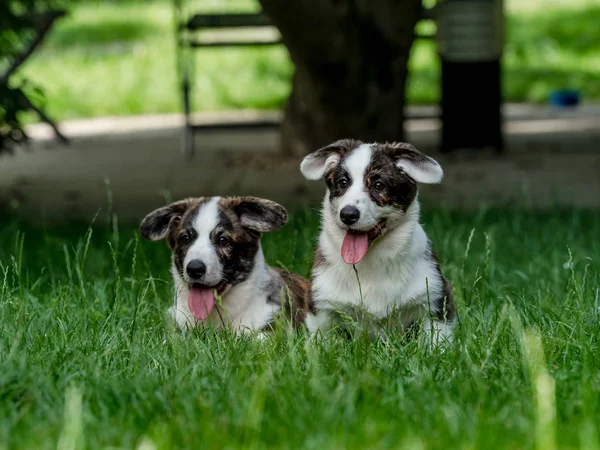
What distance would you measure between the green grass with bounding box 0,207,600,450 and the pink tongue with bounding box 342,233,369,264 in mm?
406

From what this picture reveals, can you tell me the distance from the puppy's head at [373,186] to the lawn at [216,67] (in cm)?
1037

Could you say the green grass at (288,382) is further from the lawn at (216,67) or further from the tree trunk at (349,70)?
the lawn at (216,67)

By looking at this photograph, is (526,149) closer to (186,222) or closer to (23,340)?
(186,222)

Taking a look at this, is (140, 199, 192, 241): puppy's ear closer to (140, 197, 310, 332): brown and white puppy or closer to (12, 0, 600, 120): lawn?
(140, 197, 310, 332): brown and white puppy

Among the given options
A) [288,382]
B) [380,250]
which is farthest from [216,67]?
[288,382]

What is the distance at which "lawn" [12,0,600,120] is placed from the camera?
16.6m

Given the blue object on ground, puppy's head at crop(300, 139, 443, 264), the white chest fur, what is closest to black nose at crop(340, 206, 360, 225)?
puppy's head at crop(300, 139, 443, 264)

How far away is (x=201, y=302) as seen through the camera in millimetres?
5117

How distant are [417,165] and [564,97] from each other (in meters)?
11.7

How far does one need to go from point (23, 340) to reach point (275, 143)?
9.04 meters

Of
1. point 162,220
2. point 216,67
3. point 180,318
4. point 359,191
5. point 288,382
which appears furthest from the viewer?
point 216,67

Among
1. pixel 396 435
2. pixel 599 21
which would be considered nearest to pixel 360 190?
pixel 396 435

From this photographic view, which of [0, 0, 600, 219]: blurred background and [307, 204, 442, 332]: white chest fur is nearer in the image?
[307, 204, 442, 332]: white chest fur

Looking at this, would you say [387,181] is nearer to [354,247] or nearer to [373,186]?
[373,186]
